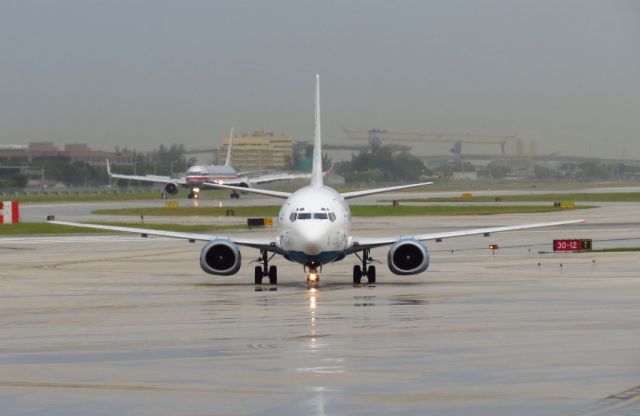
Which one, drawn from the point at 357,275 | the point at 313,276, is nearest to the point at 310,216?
the point at 313,276

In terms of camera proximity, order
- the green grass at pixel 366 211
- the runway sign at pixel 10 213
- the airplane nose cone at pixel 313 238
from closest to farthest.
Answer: the airplane nose cone at pixel 313 238 → the runway sign at pixel 10 213 → the green grass at pixel 366 211

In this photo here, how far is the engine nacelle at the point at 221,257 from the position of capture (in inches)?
1667

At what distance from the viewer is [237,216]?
4072 inches

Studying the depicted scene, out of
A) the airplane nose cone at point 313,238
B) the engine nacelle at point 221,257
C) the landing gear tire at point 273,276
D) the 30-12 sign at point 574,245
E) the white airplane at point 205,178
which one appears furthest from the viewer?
the white airplane at point 205,178

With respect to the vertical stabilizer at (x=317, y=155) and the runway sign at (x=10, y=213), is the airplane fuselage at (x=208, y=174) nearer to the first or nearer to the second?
the runway sign at (x=10, y=213)

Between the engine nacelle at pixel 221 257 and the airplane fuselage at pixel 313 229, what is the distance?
1.52 meters

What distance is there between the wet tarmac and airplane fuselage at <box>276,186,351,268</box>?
1039 millimetres

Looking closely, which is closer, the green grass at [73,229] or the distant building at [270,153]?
the green grass at [73,229]

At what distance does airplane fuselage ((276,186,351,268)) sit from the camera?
40.8m

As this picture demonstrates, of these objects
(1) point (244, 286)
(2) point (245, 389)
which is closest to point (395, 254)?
(1) point (244, 286)

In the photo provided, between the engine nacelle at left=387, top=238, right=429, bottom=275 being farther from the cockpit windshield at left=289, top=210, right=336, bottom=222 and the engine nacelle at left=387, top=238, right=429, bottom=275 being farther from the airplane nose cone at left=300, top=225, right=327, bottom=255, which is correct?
the airplane nose cone at left=300, top=225, right=327, bottom=255

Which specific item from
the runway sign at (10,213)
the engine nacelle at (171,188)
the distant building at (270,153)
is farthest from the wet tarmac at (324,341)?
the distant building at (270,153)

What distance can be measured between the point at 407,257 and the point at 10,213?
53125 millimetres

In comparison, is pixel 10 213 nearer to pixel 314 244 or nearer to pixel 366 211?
pixel 366 211
